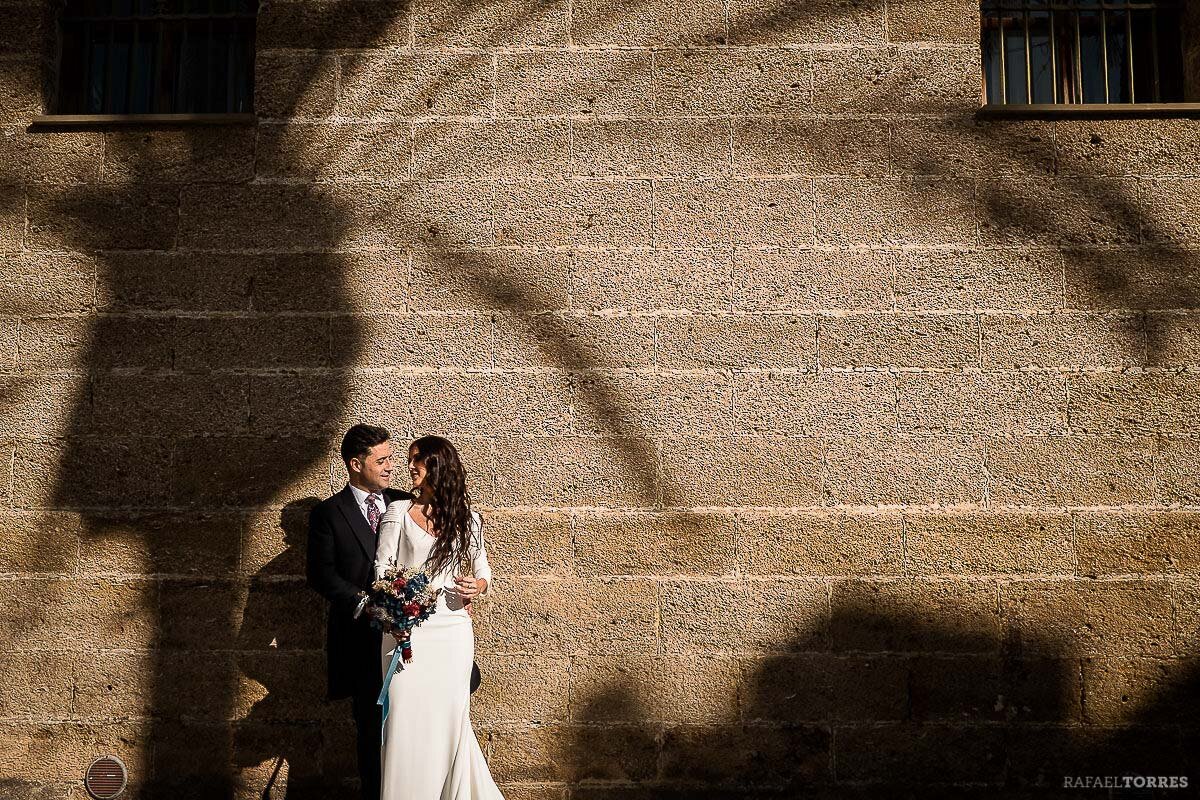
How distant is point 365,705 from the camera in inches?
166

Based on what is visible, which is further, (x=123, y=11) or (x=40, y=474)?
(x=123, y=11)

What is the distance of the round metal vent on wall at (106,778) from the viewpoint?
4.67 m

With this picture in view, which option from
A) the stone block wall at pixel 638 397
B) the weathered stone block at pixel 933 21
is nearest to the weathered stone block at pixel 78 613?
the stone block wall at pixel 638 397

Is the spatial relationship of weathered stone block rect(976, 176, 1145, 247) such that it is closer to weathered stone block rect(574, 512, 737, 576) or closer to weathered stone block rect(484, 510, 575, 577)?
weathered stone block rect(574, 512, 737, 576)

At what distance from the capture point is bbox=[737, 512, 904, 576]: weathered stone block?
4.69 metres

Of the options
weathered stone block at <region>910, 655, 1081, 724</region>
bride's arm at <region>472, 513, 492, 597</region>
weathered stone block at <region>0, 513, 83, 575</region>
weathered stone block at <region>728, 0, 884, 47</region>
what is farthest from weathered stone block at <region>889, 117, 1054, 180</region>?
weathered stone block at <region>0, 513, 83, 575</region>

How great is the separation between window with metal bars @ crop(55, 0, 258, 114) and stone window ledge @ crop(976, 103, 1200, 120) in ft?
12.5

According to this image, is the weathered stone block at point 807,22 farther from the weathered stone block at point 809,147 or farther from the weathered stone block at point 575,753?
the weathered stone block at point 575,753

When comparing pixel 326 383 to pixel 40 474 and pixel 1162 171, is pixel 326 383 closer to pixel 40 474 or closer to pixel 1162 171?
pixel 40 474

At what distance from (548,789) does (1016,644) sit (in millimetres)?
2243

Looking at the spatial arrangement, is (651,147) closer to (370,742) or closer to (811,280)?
(811,280)

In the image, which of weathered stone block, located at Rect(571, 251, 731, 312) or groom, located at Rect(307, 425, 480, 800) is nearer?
groom, located at Rect(307, 425, 480, 800)

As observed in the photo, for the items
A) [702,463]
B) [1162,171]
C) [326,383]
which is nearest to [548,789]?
[702,463]

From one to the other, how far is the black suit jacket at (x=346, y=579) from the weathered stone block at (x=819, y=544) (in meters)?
1.40
